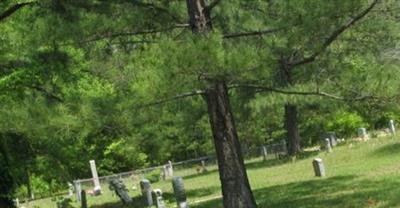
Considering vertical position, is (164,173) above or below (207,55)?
below

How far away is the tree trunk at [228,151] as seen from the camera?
460 inches

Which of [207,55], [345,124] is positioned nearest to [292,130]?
[345,124]

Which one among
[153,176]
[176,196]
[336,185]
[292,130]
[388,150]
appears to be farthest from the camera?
[153,176]

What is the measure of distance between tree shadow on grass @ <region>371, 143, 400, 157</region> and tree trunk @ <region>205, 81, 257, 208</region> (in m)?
12.2

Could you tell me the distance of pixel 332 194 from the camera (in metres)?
14.4

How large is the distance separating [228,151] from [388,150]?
13621 mm

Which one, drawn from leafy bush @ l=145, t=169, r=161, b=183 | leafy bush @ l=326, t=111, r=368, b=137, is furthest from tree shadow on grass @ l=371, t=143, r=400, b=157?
leafy bush @ l=326, t=111, r=368, b=137

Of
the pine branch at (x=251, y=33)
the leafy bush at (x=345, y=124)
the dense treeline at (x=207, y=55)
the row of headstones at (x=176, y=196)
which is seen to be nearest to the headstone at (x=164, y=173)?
the leafy bush at (x=345, y=124)

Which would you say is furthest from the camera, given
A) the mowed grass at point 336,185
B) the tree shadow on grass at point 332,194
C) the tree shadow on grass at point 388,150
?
the tree shadow on grass at point 388,150

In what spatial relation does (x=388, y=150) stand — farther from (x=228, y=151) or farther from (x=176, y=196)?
(x=228, y=151)

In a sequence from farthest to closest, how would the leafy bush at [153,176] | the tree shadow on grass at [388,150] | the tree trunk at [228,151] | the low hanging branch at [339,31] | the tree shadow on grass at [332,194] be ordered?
the leafy bush at [153,176] → the tree shadow on grass at [388,150] → the tree shadow on grass at [332,194] → the tree trunk at [228,151] → the low hanging branch at [339,31]

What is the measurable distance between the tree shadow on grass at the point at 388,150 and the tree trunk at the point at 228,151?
12200 mm

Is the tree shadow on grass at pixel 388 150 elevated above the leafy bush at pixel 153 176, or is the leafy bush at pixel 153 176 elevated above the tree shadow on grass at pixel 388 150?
the leafy bush at pixel 153 176

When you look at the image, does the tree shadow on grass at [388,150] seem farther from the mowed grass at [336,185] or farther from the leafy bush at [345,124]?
the leafy bush at [345,124]
